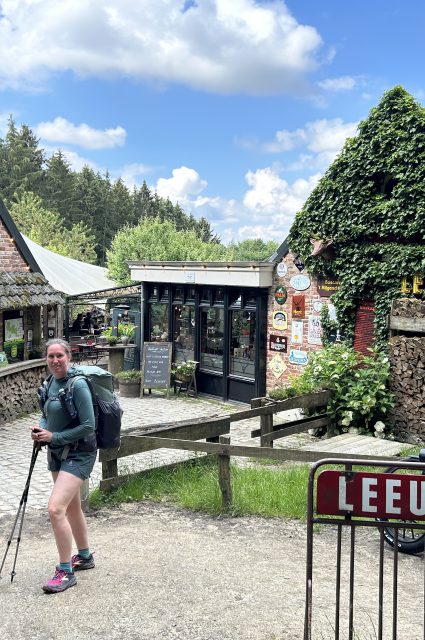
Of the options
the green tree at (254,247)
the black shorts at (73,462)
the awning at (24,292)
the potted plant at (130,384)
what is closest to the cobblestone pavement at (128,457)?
the potted plant at (130,384)

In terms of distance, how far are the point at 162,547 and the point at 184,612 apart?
127 centimetres

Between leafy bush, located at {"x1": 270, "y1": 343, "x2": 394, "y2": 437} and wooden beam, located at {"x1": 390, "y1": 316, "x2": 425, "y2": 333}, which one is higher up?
wooden beam, located at {"x1": 390, "y1": 316, "x2": 425, "y2": 333}

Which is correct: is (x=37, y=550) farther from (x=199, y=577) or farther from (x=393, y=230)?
(x=393, y=230)

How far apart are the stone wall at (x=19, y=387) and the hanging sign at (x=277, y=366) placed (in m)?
4.98

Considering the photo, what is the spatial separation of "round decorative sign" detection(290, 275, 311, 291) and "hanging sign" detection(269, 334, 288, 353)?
1152 mm

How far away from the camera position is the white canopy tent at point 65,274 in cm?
2353

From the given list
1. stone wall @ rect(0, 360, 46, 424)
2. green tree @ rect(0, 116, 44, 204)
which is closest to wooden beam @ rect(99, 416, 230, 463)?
stone wall @ rect(0, 360, 46, 424)

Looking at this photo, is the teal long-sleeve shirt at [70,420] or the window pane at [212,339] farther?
the window pane at [212,339]

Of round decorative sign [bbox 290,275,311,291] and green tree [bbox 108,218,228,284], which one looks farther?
green tree [bbox 108,218,228,284]

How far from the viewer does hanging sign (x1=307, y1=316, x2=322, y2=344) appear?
43.7ft

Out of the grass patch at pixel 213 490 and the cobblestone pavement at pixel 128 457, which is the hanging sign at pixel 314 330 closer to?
the cobblestone pavement at pixel 128 457

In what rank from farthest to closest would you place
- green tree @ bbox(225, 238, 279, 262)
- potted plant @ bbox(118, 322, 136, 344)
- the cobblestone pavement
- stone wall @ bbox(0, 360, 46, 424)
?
green tree @ bbox(225, 238, 279, 262) → potted plant @ bbox(118, 322, 136, 344) → stone wall @ bbox(0, 360, 46, 424) → the cobblestone pavement

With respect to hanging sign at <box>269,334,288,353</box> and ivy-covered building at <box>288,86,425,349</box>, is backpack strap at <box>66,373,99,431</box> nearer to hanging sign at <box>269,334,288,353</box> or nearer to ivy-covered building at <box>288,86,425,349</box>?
ivy-covered building at <box>288,86,425,349</box>

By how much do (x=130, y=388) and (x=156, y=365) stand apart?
0.85m
